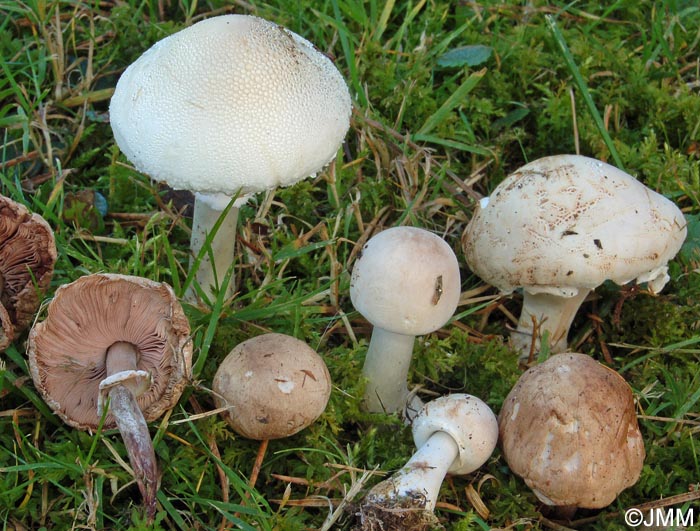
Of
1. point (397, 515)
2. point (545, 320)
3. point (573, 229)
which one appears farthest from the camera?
point (545, 320)

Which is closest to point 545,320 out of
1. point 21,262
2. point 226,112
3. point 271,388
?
point 271,388

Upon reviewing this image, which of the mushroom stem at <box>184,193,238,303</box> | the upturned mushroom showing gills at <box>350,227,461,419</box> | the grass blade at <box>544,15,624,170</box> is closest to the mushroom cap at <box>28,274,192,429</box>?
the mushroom stem at <box>184,193,238,303</box>

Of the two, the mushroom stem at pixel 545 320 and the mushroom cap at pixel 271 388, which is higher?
the mushroom cap at pixel 271 388

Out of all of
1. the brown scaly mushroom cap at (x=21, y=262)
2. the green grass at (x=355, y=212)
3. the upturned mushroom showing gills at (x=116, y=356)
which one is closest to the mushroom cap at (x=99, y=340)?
the upturned mushroom showing gills at (x=116, y=356)

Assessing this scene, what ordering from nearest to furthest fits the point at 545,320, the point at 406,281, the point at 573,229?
1. the point at 406,281
2. the point at 573,229
3. the point at 545,320

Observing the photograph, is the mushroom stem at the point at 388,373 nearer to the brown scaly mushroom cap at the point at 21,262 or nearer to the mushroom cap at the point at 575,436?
the mushroom cap at the point at 575,436

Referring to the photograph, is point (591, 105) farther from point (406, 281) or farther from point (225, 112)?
point (225, 112)

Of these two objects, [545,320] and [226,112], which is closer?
[226,112]

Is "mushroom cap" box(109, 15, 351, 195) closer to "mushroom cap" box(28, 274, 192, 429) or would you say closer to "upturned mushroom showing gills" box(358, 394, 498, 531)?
"mushroom cap" box(28, 274, 192, 429)
